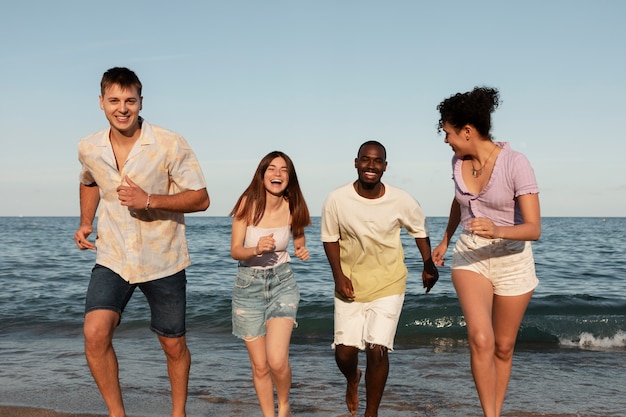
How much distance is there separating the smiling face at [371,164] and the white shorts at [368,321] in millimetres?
919

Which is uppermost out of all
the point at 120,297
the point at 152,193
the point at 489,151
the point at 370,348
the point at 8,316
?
the point at 489,151

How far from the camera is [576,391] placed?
291 inches

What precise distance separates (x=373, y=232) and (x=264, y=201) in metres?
0.87

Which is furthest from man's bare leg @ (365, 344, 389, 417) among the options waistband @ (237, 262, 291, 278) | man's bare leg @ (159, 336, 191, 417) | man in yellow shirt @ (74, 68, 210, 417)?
man in yellow shirt @ (74, 68, 210, 417)

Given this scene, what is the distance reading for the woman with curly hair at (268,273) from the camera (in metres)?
4.93

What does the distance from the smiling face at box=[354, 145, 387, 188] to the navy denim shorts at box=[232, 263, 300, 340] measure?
0.92 m

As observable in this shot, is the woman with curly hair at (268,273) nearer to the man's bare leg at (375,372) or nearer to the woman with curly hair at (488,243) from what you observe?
the man's bare leg at (375,372)

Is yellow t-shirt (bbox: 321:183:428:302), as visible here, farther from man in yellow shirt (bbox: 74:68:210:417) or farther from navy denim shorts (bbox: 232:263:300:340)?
man in yellow shirt (bbox: 74:68:210:417)

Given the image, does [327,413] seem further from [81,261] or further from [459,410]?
[81,261]

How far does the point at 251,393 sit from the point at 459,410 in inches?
85.2

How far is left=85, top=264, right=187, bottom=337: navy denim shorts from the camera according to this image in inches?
175

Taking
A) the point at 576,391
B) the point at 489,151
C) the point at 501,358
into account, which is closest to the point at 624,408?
the point at 576,391

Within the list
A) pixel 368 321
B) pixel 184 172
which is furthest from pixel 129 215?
pixel 368 321

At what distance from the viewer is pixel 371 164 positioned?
16.8 feet
